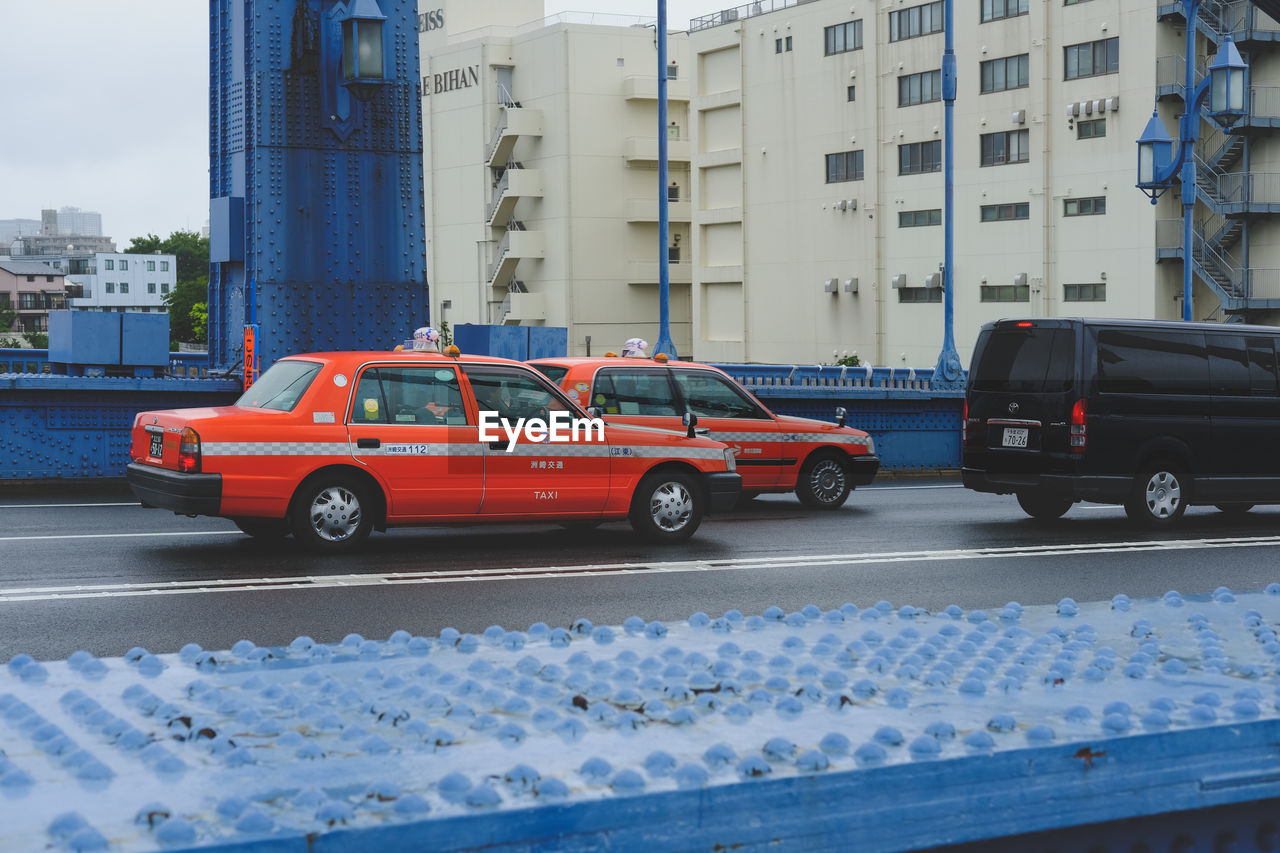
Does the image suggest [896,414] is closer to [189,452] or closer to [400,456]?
[400,456]

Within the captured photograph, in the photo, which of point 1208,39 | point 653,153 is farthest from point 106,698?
point 653,153

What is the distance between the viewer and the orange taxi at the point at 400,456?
38.5 feet

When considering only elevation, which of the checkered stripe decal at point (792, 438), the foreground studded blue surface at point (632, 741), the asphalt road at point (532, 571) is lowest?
the asphalt road at point (532, 571)

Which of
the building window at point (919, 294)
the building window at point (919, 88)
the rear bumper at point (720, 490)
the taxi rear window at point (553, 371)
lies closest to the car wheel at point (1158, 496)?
the rear bumper at point (720, 490)

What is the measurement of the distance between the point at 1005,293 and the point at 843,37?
1378 centimetres

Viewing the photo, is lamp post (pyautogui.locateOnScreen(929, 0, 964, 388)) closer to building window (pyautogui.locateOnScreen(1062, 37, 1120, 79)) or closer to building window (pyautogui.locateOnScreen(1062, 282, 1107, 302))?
building window (pyautogui.locateOnScreen(1062, 282, 1107, 302))

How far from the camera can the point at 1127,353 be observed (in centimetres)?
1491

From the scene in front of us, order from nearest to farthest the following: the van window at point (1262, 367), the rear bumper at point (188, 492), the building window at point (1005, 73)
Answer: the rear bumper at point (188, 492), the van window at point (1262, 367), the building window at point (1005, 73)

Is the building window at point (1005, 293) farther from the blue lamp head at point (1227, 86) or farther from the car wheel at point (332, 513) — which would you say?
the car wheel at point (332, 513)

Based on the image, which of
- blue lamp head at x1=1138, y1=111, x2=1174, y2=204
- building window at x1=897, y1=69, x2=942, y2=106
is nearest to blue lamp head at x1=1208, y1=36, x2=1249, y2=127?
blue lamp head at x1=1138, y1=111, x2=1174, y2=204

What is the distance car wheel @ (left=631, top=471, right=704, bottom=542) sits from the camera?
1317 centimetres

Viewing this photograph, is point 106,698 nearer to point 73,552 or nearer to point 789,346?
point 73,552

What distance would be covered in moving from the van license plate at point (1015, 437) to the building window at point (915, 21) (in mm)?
46306

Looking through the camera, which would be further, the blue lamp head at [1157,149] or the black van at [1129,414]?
the blue lamp head at [1157,149]
